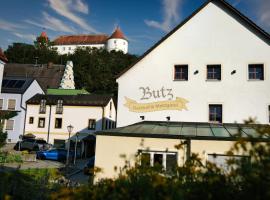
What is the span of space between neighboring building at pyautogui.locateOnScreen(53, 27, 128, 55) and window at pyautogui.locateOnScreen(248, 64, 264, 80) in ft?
336

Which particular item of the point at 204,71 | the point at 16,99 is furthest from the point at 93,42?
the point at 204,71

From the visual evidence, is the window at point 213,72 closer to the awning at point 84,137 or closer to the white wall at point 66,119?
the awning at point 84,137

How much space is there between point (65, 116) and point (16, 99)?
8734 millimetres

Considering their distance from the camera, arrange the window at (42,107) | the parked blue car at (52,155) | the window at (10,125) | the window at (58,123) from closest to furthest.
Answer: the parked blue car at (52,155) < the window at (58,123) < the window at (42,107) < the window at (10,125)

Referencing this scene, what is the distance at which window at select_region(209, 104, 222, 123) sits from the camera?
18.7 metres

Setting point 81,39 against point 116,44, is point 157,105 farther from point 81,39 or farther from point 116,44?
point 81,39

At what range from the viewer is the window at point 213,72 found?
747 inches

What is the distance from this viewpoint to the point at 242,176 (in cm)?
375

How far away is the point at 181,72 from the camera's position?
19.6 meters

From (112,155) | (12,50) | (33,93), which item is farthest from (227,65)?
(12,50)

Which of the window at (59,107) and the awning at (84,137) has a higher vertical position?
the window at (59,107)

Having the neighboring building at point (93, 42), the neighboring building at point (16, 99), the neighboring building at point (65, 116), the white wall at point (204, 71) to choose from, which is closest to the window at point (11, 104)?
the neighboring building at point (16, 99)

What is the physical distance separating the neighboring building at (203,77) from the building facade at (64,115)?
2007 centimetres

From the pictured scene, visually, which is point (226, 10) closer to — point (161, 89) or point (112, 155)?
point (161, 89)
